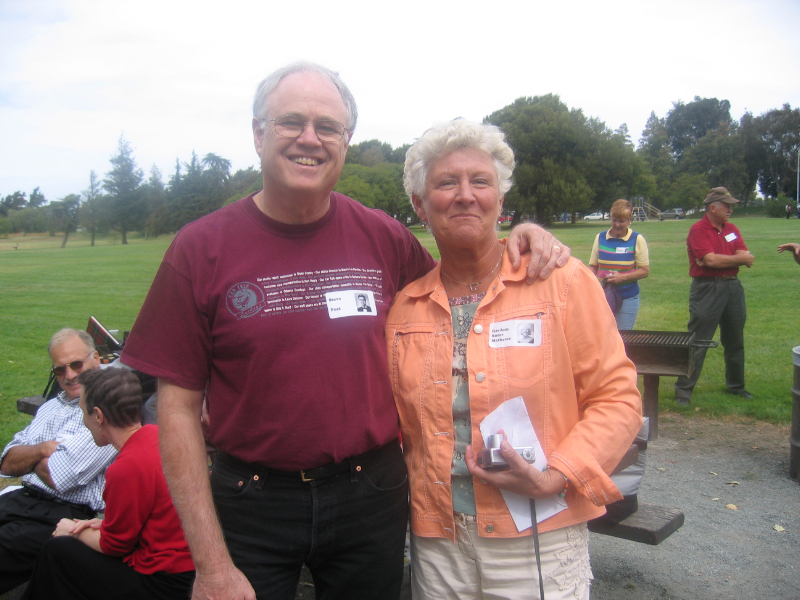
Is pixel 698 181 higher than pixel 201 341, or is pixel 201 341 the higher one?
pixel 698 181

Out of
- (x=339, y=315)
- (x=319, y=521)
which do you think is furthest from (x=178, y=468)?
(x=339, y=315)

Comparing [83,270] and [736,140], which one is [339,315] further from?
[736,140]

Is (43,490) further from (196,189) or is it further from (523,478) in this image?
(196,189)

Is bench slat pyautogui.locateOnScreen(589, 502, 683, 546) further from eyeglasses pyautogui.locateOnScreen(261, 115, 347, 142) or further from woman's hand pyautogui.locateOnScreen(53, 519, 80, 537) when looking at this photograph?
woman's hand pyautogui.locateOnScreen(53, 519, 80, 537)

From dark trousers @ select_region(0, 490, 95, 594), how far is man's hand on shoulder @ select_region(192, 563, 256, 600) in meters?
2.08

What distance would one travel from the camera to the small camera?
191 centimetres

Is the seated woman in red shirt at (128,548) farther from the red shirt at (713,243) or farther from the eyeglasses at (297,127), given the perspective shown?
the red shirt at (713,243)

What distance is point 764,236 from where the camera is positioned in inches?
1217

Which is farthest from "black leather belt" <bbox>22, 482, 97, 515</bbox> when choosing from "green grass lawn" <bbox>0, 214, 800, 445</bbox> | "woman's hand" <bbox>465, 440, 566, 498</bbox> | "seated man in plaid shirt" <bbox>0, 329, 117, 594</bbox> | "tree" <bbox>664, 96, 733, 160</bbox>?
"tree" <bbox>664, 96, 733, 160</bbox>

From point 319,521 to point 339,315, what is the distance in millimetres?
673

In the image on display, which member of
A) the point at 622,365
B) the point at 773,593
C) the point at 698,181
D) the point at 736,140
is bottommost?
the point at 773,593

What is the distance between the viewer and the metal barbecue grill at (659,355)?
550 cm

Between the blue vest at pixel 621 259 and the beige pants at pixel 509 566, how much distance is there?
623cm

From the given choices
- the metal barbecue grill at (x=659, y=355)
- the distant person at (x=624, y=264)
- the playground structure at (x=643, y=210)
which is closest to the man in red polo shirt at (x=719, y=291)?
the distant person at (x=624, y=264)
